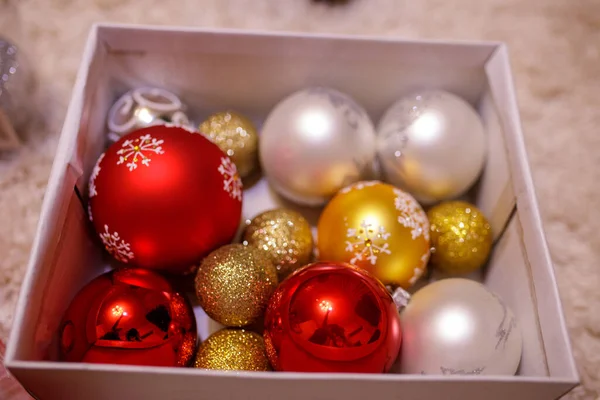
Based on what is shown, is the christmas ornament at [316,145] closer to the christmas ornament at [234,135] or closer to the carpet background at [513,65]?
the christmas ornament at [234,135]

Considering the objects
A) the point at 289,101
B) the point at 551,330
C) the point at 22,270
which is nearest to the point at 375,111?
the point at 289,101

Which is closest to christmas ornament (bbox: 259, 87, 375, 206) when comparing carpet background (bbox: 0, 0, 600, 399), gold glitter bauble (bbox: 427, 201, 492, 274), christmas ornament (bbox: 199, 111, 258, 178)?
christmas ornament (bbox: 199, 111, 258, 178)

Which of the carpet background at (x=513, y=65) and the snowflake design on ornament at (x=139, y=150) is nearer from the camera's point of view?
the snowflake design on ornament at (x=139, y=150)

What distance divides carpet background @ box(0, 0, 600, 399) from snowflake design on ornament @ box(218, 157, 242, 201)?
35 centimetres

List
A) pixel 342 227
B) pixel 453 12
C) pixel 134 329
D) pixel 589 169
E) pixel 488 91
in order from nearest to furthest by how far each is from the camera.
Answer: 1. pixel 134 329
2. pixel 342 227
3. pixel 488 91
4. pixel 589 169
5. pixel 453 12

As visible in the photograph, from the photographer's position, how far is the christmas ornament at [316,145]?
0.75 meters

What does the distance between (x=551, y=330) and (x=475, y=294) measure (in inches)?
3.6

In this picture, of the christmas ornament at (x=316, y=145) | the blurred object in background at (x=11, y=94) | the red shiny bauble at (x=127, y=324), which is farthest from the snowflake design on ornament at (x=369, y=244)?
the blurred object in background at (x=11, y=94)

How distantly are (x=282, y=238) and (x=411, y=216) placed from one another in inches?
6.3

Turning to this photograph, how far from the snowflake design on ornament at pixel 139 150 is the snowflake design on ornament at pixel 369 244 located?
0.25 meters

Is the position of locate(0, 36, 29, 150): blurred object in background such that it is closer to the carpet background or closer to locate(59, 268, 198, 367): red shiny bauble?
the carpet background

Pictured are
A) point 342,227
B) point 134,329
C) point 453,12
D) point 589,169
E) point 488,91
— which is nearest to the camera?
point 134,329

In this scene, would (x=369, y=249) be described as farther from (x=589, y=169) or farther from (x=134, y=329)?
(x=589, y=169)

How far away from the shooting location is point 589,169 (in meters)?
0.95
